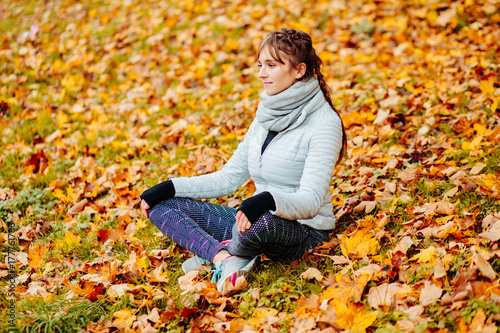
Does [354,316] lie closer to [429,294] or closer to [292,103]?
[429,294]

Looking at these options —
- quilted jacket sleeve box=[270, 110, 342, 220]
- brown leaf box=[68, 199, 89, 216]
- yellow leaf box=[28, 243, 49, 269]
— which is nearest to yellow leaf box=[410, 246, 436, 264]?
quilted jacket sleeve box=[270, 110, 342, 220]

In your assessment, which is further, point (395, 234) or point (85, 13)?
point (85, 13)

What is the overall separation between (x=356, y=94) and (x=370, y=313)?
9.98ft

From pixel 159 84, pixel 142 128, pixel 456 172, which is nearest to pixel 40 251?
pixel 142 128

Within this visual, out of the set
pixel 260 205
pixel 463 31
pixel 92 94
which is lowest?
pixel 463 31

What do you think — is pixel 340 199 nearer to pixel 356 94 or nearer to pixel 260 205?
pixel 260 205

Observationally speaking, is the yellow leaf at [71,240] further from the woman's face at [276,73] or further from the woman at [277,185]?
the woman's face at [276,73]

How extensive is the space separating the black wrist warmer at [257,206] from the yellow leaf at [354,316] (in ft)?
1.77

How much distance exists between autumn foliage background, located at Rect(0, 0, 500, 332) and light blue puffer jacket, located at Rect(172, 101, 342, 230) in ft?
1.22

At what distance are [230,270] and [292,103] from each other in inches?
38.3

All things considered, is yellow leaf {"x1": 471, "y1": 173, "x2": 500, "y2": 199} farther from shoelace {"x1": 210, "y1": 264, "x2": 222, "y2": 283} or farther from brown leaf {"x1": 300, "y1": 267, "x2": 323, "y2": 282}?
shoelace {"x1": 210, "y1": 264, "x2": 222, "y2": 283}

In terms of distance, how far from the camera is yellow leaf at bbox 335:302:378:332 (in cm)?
177

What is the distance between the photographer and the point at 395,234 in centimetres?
246

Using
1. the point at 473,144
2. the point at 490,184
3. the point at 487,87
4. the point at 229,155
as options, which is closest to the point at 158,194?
the point at 229,155
